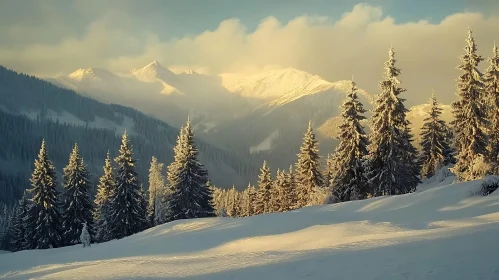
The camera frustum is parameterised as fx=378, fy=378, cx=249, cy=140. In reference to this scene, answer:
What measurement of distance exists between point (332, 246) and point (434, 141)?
132ft

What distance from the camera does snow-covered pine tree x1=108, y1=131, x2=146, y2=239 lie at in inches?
1612

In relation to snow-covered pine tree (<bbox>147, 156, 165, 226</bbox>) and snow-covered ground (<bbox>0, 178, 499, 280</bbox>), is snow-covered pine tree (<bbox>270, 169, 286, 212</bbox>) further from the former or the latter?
snow-covered ground (<bbox>0, 178, 499, 280</bbox>)

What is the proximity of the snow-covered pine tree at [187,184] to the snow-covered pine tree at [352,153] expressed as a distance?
1439cm

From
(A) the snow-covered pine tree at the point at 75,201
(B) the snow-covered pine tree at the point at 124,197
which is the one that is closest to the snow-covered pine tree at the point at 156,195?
(A) the snow-covered pine tree at the point at 75,201

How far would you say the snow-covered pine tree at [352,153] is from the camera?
112 feet

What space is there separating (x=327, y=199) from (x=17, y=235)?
40.5m

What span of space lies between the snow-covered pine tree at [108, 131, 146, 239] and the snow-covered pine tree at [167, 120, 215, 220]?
445 cm

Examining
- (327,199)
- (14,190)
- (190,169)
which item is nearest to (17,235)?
(190,169)

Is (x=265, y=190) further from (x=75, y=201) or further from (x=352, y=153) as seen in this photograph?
(x=75, y=201)

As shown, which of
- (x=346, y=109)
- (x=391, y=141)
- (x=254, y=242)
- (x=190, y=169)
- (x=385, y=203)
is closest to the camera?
(x=254, y=242)

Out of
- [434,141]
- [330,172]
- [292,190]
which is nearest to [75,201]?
[292,190]

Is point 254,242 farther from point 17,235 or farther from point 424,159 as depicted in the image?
point 17,235

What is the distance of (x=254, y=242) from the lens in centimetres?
1603

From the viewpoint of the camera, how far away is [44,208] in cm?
4006
